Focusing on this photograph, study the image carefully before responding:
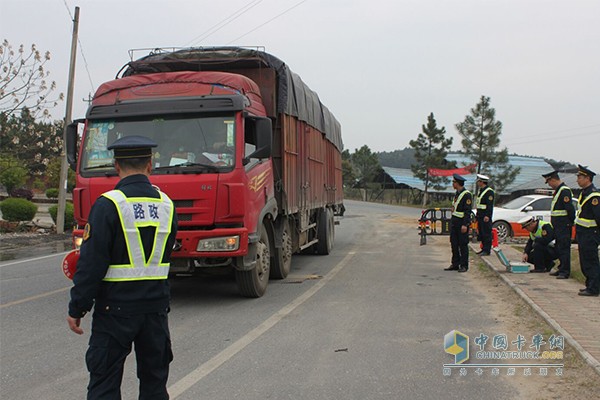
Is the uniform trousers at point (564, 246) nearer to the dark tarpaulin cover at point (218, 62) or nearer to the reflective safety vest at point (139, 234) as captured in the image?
the dark tarpaulin cover at point (218, 62)

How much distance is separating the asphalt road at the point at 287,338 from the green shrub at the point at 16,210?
9.56m

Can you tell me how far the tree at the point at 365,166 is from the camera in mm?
72562

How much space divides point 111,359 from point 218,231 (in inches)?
153

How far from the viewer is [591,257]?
25.4ft

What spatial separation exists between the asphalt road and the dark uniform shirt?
1.89 meters

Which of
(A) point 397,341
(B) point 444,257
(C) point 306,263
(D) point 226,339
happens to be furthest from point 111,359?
(B) point 444,257

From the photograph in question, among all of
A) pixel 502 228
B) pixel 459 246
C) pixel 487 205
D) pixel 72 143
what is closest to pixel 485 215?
pixel 487 205

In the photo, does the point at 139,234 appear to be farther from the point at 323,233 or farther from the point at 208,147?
the point at 323,233

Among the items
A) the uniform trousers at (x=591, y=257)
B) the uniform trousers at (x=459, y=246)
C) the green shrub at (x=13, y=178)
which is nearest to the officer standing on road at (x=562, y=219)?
the uniform trousers at (x=591, y=257)

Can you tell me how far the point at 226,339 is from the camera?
230 inches

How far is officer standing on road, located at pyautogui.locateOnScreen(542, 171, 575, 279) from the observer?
8.97 meters

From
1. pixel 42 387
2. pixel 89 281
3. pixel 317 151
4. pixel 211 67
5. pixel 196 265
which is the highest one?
pixel 211 67

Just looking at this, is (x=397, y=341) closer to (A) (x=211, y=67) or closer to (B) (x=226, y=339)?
(B) (x=226, y=339)

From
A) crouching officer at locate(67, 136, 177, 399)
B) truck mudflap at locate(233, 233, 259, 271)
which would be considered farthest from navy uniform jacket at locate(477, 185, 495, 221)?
crouching officer at locate(67, 136, 177, 399)
